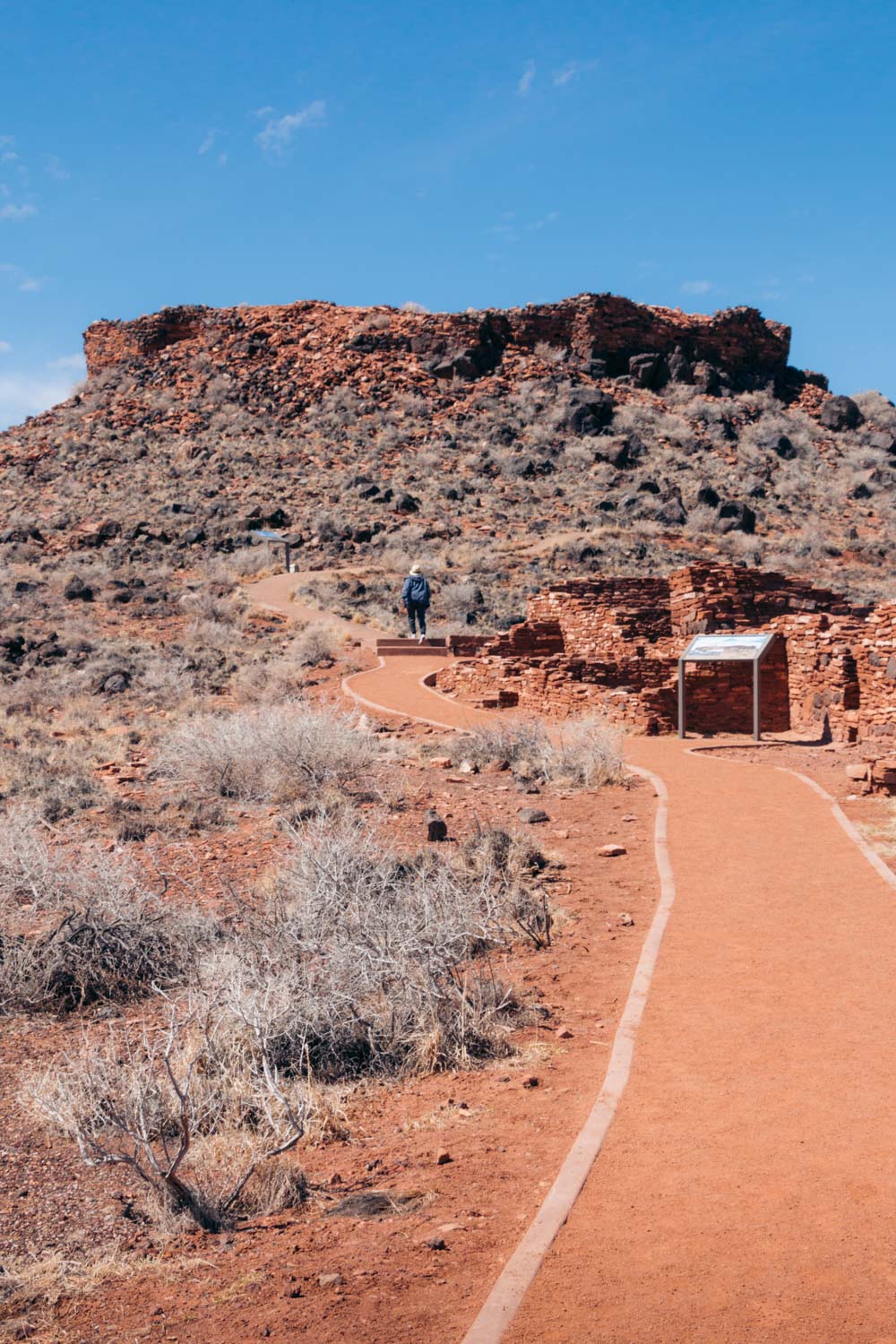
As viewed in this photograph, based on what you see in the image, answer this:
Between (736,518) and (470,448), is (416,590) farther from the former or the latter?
(470,448)

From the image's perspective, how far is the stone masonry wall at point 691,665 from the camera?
14.5 m

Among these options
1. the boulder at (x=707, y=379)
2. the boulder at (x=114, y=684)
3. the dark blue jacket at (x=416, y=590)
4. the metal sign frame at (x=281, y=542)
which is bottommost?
the boulder at (x=114, y=684)

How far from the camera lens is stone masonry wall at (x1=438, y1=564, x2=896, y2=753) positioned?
14523mm

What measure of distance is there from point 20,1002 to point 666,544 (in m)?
30.9

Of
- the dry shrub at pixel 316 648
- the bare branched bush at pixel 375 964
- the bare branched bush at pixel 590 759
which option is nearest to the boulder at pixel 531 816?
the bare branched bush at pixel 590 759

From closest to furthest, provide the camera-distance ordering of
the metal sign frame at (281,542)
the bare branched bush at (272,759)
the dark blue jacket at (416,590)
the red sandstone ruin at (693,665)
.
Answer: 1. the bare branched bush at (272,759)
2. the red sandstone ruin at (693,665)
3. the dark blue jacket at (416,590)
4. the metal sign frame at (281,542)

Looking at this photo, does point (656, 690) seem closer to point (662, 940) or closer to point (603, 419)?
point (662, 940)

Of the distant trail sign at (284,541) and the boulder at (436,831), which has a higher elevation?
the distant trail sign at (284,541)

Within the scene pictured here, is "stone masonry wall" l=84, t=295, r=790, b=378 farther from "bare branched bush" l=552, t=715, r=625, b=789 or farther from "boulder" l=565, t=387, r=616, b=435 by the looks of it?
"bare branched bush" l=552, t=715, r=625, b=789

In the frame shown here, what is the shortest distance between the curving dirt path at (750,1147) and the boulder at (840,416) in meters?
49.7

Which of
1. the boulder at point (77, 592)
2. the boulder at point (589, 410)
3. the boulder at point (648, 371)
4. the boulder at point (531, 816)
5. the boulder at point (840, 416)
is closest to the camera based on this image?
the boulder at point (531, 816)

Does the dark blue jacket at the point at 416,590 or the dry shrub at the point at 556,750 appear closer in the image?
the dry shrub at the point at 556,750

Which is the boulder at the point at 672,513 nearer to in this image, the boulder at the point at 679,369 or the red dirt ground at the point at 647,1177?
the boulder at the point at 679,369

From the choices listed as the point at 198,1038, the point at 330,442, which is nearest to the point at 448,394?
the point at 330,442
